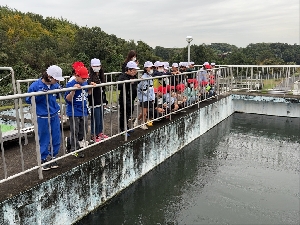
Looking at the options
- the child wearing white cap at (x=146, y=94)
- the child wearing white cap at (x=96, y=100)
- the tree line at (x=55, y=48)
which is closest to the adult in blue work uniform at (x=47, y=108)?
the child wearing white cap at (x=96, y=100)

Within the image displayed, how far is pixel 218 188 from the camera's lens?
4602 millimetres

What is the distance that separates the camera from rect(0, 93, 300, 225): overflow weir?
2973mm

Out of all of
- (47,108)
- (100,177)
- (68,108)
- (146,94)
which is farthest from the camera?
(146,94)

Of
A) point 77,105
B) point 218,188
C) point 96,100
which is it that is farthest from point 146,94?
point 218,188

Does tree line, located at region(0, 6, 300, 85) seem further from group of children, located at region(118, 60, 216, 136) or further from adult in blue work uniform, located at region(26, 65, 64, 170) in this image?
adult in blue work uniform, located at region(26, 65, 64, 170)

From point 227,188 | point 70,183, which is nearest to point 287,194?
point 227,188

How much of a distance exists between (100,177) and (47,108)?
133cm

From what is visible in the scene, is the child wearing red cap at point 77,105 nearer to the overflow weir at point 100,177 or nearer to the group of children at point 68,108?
the group of children at point 68,108

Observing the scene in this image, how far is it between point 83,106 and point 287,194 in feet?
10.9

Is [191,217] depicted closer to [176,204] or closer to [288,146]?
[176,204]

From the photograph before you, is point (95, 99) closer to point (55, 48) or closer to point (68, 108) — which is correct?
point (68, 108)

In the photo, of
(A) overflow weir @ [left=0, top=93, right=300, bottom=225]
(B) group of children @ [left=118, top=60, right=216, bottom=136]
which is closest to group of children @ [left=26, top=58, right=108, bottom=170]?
(A) overflow weir @ [left=0, top=93, right=300, bottom=225]

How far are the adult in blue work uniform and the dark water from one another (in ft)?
3.75

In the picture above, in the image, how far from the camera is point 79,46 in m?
32.8
